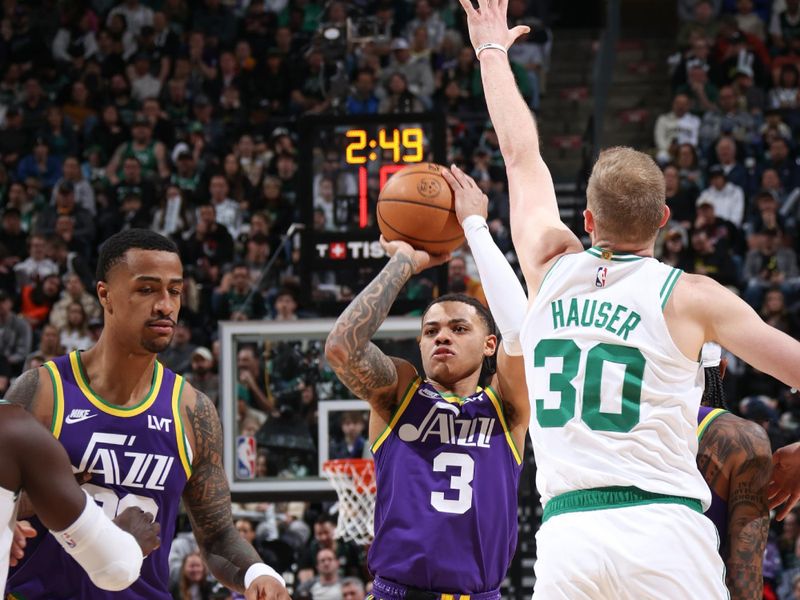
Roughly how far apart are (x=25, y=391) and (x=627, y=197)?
228 centimetres

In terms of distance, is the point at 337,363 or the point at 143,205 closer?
the point at 337,363

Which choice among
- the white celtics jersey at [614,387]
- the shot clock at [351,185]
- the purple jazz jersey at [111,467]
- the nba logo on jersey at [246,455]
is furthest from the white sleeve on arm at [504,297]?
the nba logo on jersey at [246,455]

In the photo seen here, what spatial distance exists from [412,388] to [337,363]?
36cm

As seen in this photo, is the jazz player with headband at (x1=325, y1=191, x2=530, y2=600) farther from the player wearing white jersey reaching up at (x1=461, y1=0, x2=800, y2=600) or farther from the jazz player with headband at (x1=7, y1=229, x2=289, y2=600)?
the player wearing white jersey reaching up at (x1=461, y1=0, x2=800, y2=600)

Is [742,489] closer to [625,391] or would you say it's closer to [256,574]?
[625,391]

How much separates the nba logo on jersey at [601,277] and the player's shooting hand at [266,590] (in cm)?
165

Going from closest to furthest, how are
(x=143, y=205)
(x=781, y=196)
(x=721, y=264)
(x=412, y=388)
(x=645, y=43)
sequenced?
(x=412, y=388)
(x=721, y=264)
(x=781, y=196)
(x=143, y=205)
(x=645, y=43)

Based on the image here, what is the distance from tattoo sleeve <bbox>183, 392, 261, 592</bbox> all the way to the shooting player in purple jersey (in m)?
1.73

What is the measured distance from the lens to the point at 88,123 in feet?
54.2

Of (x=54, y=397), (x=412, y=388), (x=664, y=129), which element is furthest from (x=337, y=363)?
(x=664, y=129)

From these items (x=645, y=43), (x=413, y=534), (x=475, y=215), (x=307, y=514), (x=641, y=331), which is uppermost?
(x=645, y=43)

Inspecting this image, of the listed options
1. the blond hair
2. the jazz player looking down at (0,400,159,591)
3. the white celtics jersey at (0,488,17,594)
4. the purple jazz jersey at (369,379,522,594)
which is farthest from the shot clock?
the white celtics jersey at (0,488,17,594)

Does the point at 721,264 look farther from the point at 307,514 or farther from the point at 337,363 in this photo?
the point at 337,363

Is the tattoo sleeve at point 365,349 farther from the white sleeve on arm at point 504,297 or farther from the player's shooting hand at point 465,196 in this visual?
the white sleeve on arm at point 504,297
